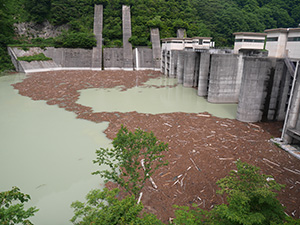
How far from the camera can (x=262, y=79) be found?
1456cm

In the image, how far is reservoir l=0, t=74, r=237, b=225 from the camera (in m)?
8.77

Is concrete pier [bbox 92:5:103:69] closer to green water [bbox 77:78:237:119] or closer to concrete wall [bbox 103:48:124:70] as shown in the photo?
concrete wall [bbox 103:48:124:70]

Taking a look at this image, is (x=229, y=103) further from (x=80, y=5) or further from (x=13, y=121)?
(x=80, y=5)

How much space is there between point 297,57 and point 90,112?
596 inches

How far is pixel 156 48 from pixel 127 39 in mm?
6801

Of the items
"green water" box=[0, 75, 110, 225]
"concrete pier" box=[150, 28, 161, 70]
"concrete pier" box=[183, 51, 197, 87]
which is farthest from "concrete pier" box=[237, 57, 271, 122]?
"concrete pier" box=[150, 28, 161, 70]

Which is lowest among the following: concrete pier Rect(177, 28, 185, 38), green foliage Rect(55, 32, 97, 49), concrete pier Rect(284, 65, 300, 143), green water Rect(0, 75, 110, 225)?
green water Rect(0, 75, 110, 225)

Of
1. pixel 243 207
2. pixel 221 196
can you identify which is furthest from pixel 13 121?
pixel 243 207

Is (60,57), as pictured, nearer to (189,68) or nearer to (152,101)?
(189,68)

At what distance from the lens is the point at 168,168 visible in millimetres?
9922

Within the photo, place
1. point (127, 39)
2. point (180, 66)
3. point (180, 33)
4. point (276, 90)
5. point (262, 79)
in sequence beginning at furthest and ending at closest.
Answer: point (180, 33) < point (127, 39) < point (180, 66) < point (276, 90) < point (262, 79)

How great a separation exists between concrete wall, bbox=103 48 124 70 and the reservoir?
15.1 metres

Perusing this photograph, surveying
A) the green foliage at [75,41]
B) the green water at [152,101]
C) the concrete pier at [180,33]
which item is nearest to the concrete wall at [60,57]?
the green foliage at [75,41]

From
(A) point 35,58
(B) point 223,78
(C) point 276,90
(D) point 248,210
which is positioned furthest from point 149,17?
(D) point 248,210
